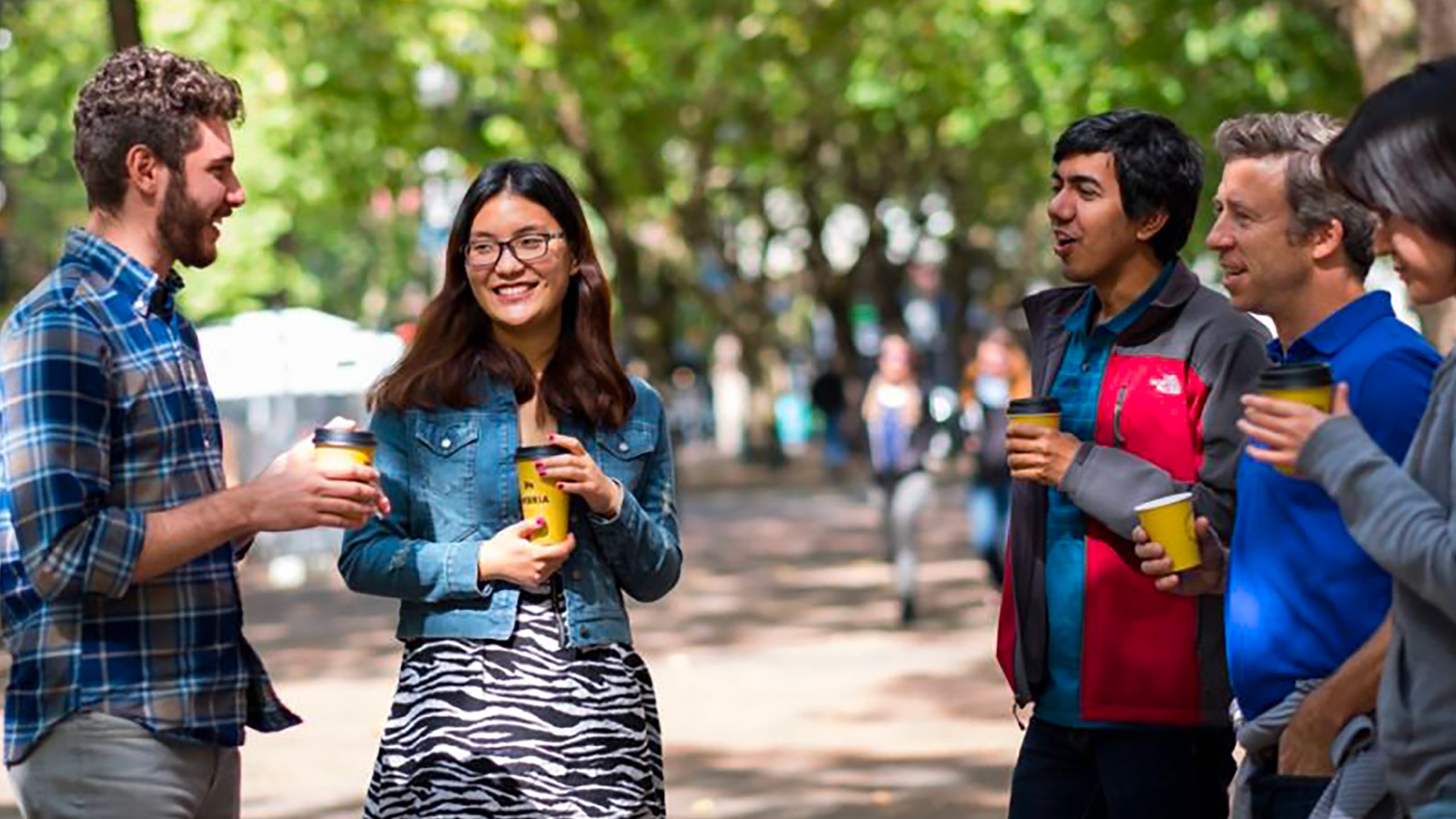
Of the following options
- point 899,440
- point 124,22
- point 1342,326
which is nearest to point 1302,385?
point 1342,326

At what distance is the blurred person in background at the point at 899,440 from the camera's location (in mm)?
15070

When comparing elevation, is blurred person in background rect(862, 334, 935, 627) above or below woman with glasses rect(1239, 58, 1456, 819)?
below

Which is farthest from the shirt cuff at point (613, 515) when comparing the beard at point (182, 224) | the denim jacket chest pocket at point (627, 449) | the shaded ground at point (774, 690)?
the shaded ground at point (774, 690)

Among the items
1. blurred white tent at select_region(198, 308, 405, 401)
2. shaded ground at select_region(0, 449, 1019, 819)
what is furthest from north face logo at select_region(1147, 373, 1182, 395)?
blurred white tent at select_region(198, 308, 405, 401)

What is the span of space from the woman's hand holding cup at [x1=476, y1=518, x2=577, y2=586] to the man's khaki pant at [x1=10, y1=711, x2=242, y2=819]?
25.5 inches

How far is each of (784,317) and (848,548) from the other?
4926cm

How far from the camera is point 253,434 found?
23.0 metres

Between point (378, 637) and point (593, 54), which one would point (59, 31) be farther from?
point (378, 637)

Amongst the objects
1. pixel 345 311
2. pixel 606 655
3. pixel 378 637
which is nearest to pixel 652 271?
pixel 345 311

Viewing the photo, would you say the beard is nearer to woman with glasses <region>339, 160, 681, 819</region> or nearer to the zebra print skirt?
woman with glasses <region>339, 160, 681, 819</region>

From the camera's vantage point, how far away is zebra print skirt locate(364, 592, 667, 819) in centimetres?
443

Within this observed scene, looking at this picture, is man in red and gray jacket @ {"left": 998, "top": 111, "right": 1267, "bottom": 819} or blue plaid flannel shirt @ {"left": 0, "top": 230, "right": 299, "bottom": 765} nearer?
blue plaid flannel shirt @ {"left": 0, "top": 230, "right": 299, "bottom": 765}

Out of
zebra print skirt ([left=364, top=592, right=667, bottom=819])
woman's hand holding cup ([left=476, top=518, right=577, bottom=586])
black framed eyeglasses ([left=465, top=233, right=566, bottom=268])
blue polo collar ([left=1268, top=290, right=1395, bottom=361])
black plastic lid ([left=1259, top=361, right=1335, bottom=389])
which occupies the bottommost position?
zebra print skirt ([left=364, top=592, right=667, bottom=819])

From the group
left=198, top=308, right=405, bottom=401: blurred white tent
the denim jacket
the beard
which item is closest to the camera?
the beard
